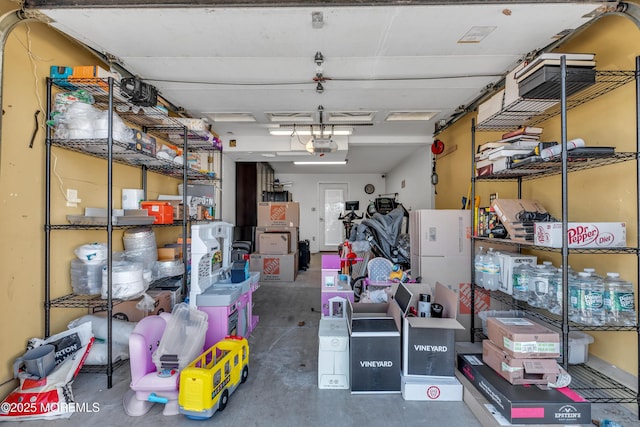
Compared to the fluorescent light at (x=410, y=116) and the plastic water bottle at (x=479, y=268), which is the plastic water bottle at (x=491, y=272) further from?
the fluorescent light at (x=410, y=116)

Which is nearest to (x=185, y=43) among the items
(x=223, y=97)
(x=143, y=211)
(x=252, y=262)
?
(x=223, y=97)

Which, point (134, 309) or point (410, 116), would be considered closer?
point (134, 309)

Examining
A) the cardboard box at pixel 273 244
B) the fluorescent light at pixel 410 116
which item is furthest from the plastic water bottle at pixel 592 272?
the cardboard box at pixel 273 244

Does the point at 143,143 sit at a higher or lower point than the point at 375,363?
higher

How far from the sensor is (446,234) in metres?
2.89

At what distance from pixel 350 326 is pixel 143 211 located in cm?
200

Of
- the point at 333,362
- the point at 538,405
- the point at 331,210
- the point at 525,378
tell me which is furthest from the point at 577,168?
the point at 331,210

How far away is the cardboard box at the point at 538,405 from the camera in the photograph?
1440 millimetres

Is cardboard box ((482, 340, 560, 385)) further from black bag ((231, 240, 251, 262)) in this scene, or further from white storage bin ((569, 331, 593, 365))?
black bag ((231, 240, 251, 262))

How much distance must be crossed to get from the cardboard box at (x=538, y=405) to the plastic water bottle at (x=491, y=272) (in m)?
0.85

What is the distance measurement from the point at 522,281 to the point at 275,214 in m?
4.13

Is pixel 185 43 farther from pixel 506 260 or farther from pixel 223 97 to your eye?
pixel 506 260

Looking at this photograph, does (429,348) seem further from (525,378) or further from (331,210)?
(331,210)

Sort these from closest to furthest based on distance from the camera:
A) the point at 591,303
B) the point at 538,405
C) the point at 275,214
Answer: the point at 538,405, the point at 591,303, the point at 275,214
